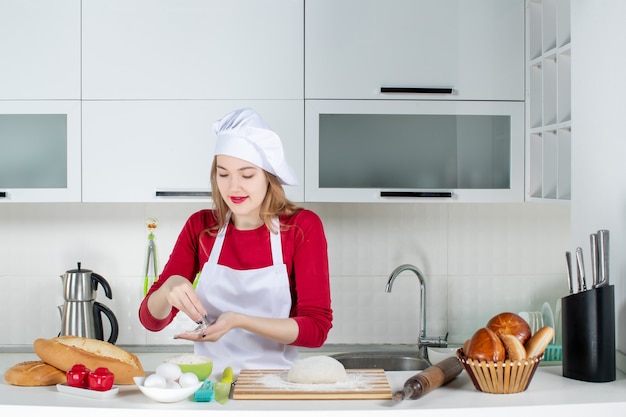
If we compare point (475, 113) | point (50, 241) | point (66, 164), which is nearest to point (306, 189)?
point (475, 113)

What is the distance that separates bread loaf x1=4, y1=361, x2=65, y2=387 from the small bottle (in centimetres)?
65

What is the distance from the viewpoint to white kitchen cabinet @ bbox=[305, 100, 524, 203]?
8.18 feet

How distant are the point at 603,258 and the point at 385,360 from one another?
1.27 m

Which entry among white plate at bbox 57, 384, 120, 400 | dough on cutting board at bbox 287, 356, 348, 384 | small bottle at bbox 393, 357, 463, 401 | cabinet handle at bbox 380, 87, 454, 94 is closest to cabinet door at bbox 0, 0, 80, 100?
cabinet handle at bbox 380, 87, 454, 94

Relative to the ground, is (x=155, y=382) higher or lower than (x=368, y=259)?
lower

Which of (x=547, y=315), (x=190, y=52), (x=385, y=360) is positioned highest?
(x=190, y=52)

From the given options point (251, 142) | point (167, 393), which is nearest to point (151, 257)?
point (251, 142)

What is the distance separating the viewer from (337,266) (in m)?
2.87

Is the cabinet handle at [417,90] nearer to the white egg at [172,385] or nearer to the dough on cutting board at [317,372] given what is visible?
the dough on cutting board at [317,372]

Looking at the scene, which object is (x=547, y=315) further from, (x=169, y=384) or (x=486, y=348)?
(x=169, y=384)

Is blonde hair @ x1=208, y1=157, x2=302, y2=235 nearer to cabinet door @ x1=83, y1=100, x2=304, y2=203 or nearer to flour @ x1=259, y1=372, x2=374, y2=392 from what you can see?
cabinet door @ x1=83, y1=100, x2=304, y2=203

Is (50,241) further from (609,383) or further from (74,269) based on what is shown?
(609,383)

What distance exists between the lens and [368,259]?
287cm

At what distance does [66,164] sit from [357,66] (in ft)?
3.20
